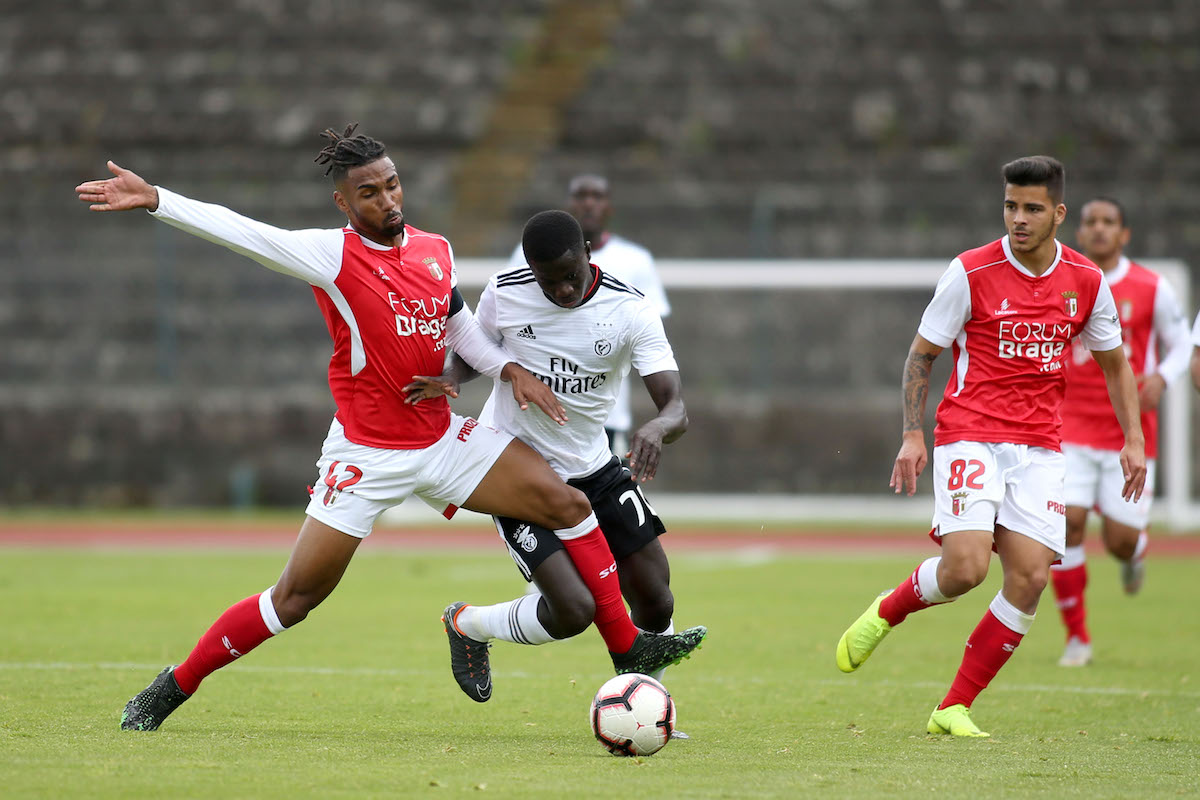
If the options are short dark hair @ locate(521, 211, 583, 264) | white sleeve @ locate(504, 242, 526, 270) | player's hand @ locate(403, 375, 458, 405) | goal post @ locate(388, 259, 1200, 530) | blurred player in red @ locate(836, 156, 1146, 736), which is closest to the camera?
short dark hair @ locate(521, 211, 583, 264)

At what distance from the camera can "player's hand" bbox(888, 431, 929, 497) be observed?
6.13 m

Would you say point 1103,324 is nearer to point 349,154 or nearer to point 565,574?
point 565,574

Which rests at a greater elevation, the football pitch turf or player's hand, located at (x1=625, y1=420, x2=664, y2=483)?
player's hand, located at (x1=625, y1=420, x2=664, y2=483)

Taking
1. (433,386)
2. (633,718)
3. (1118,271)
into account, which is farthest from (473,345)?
(1118,271)

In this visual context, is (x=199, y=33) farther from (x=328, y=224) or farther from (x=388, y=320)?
(x=388, y=320)

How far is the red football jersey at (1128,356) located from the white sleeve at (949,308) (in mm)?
2904

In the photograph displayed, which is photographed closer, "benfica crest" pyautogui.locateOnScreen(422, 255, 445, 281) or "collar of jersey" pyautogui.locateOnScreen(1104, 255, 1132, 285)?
"benfica crest" pyautogui.locateOnScreen(422, 255, 445, 281)

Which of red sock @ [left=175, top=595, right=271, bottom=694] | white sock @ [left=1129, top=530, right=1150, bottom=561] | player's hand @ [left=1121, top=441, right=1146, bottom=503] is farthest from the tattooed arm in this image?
white sock @ [left=1129, top=530, right=1150, bottom=561]

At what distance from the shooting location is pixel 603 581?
606cm

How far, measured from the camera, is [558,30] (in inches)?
859

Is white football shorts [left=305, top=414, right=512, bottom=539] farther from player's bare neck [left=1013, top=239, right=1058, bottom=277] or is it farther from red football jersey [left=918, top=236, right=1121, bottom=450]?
player's bare neck [left=1013, top=239, right=1058, bottom=277]

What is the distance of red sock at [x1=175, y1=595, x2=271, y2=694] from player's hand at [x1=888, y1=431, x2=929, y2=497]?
2.67m

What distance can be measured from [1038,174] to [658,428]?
77.3 inches

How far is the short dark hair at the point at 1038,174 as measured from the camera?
6113 millimetres
